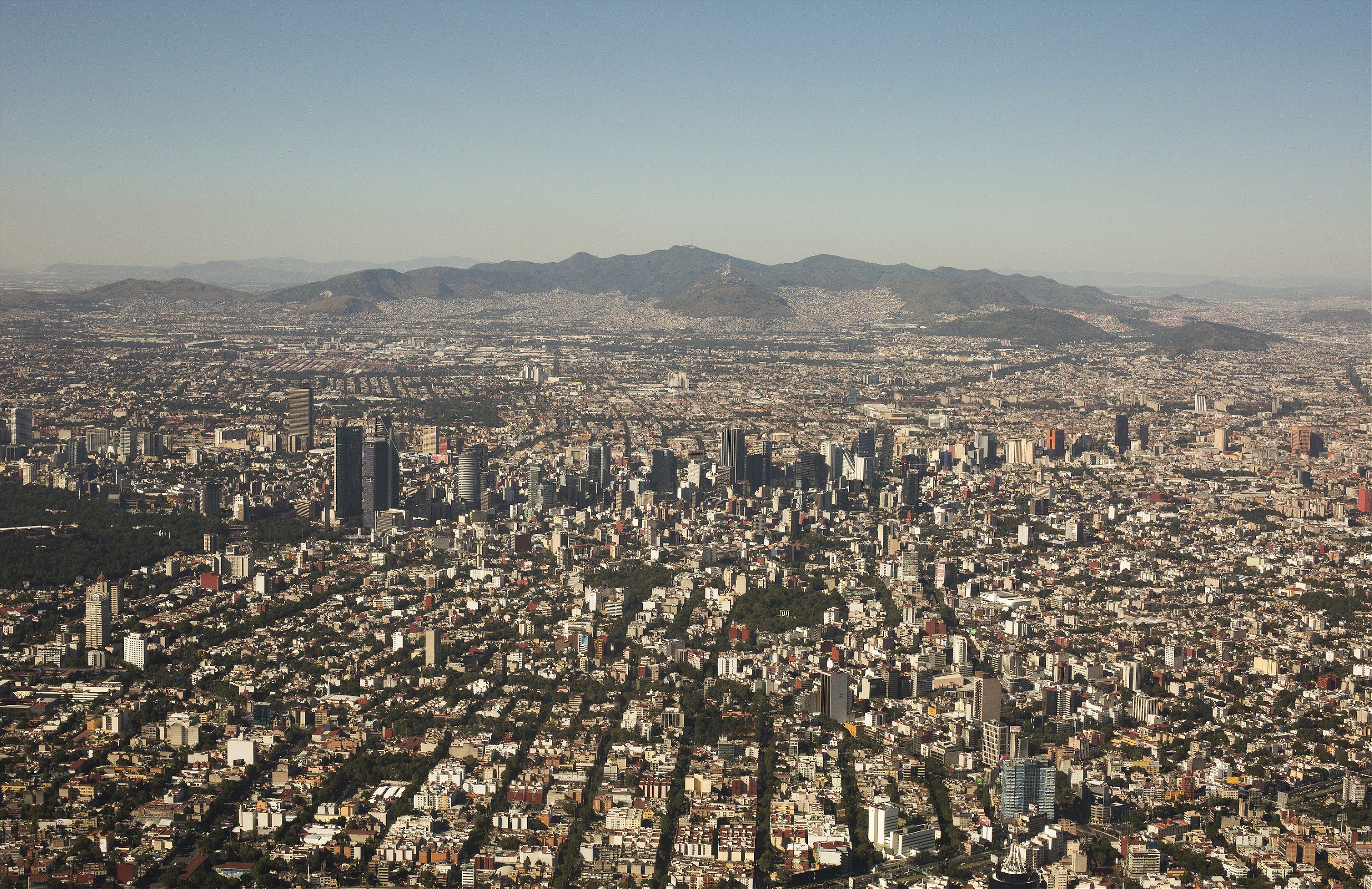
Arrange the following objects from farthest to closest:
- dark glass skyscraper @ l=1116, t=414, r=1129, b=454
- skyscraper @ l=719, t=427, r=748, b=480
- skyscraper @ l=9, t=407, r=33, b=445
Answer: dark glass skyscraper @ l=1116, t=414, r=1129, b=454 → skyscraper @ l=9, t=407, r=33, b=445 → skyscraper @ l=719, t=427, r=748, b=480

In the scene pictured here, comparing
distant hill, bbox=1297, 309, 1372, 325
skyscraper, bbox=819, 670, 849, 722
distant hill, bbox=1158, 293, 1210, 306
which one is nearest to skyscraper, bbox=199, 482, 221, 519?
skyscraper, bbox=819, 670, 849, 722

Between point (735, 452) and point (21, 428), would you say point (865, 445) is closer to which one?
point (735, 452)

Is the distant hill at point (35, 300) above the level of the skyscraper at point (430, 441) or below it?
above

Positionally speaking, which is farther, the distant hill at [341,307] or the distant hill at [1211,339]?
the distant hill at [341,307]

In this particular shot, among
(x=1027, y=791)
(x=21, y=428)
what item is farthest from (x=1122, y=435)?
(x=21, y=428)

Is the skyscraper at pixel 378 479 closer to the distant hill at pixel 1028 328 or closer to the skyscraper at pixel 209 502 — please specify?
the skyscraper at pixel 209 502

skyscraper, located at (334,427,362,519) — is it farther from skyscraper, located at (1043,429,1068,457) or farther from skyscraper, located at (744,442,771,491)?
skyscraper, located at (1043,429,1068,457)

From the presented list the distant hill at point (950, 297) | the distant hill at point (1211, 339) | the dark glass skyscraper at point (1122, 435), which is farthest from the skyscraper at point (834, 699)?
the distant hill at point (950, 297)
